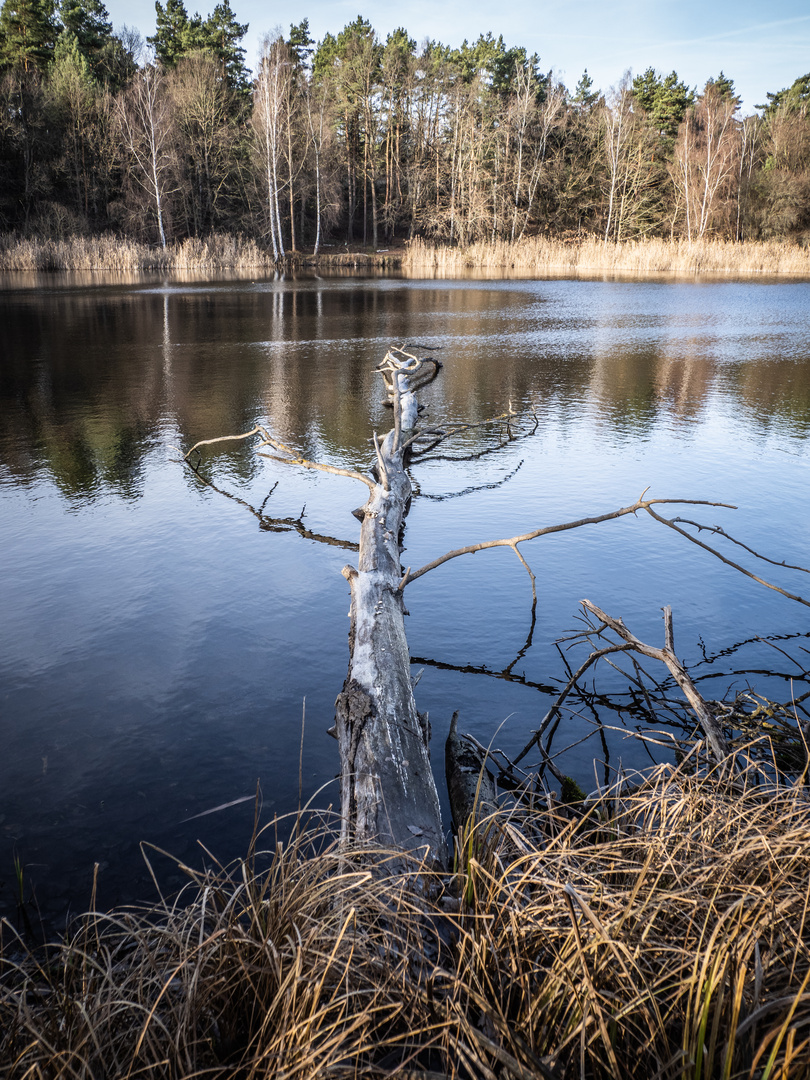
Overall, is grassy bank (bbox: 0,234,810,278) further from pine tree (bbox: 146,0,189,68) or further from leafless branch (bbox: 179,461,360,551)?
leafless branch (bbox: 179,461,360,551)

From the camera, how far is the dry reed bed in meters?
1.34

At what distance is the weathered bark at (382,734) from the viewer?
2.22 meters

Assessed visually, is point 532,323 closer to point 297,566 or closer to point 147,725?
point 297,566

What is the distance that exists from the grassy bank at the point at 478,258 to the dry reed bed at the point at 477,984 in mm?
35144

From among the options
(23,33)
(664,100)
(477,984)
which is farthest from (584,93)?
(477,984)

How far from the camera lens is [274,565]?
5254 millimetres

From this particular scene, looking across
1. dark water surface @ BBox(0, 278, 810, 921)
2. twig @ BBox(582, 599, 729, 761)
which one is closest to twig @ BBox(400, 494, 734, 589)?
dark water surface @ BBox(0, 278, 810, 921)

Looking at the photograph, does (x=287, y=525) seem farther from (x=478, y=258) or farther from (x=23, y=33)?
(x=23, y=33)

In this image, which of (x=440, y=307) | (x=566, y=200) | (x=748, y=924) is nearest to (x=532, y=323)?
(x=440, y=307)

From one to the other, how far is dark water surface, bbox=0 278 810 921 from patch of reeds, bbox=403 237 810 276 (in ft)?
77.0

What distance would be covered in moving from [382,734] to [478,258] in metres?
39.7

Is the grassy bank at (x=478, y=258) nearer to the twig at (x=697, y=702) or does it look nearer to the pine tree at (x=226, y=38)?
the pine tree at (x=226, y=38)

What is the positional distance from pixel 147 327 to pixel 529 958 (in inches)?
692

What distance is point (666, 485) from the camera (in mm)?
7008
